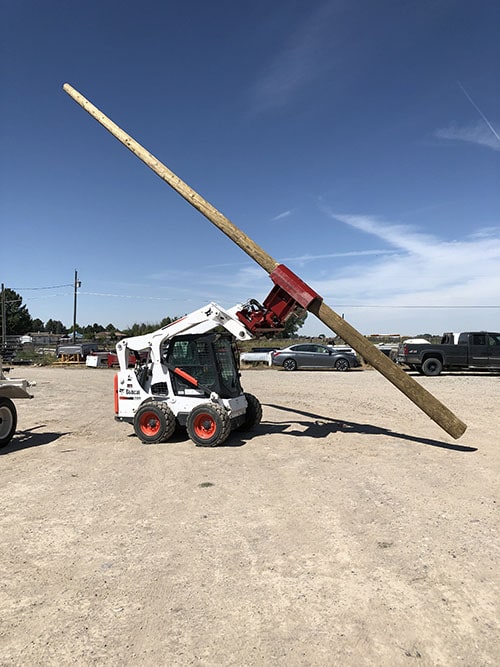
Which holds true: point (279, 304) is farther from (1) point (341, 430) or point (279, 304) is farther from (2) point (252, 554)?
(2) point (252, 554)

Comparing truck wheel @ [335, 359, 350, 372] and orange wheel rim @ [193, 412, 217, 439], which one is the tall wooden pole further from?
truck wheel @ [335, 359, 350, 372]

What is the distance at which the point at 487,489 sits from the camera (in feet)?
19.6

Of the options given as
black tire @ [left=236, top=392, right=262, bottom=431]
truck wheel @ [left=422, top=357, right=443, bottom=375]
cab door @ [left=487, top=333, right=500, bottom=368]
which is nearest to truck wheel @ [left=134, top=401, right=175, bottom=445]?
black tire @ [left=236, top=392, right=262, bottom=431]

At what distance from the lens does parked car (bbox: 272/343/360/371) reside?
2784 centimetres

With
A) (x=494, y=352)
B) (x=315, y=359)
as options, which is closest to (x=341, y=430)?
(x=494, y=352)

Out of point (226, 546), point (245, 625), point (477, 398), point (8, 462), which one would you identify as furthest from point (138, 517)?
point (477, 398)

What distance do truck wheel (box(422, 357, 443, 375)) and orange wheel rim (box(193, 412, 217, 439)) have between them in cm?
1642

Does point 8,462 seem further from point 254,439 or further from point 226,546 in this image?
point 226,546

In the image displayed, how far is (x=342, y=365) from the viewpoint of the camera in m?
27.8

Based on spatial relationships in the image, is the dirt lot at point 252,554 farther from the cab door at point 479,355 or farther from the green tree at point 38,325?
the green tree at point 38,325

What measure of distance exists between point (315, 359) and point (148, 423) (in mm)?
19792

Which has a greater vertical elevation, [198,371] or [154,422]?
[198,371]

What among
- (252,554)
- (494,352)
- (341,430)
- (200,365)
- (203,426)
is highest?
(494,352)

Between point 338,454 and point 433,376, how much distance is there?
15.8m
